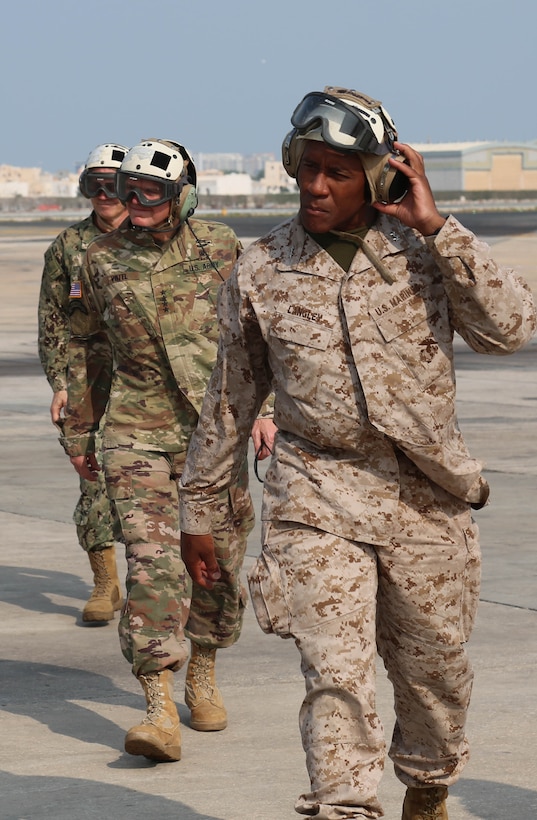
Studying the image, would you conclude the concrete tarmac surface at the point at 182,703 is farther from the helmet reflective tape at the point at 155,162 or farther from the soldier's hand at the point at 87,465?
the helmet reflective tape at the point at 155,162

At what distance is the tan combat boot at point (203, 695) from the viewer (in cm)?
659

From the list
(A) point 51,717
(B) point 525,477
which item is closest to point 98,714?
(A) point 51,717

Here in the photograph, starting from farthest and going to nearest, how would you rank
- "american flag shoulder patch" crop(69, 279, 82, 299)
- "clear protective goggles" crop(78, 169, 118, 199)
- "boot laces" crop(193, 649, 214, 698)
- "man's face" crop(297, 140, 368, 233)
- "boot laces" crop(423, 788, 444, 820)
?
"clear protective goggles" crop(78, 169, 118, 199), "american flag shoulder patch" crop(69, 279, 82, 299), "boot laces" crop(193, 649, 214, 698), "boot laces" crop(423, 788, 444, 820), "man's face" crop(297, 140, 368, 233)

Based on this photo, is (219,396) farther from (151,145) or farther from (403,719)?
(151,145)

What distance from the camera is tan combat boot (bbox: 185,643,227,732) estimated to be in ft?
21.6

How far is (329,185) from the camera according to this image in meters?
4.54

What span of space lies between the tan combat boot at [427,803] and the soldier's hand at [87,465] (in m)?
3.04

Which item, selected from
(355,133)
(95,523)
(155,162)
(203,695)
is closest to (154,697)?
(203,695)

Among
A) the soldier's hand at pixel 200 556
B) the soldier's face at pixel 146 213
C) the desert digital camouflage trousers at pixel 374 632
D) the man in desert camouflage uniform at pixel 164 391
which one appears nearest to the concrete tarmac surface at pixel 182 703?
the man in desert camouflage uniform at pixel 164 391

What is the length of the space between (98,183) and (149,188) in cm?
177

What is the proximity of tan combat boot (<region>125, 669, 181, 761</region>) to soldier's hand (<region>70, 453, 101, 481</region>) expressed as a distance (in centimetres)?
141

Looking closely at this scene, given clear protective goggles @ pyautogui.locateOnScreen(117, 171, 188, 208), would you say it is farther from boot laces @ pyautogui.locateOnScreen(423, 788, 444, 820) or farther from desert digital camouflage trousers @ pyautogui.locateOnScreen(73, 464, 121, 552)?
boot laces @ pyautogui.locateOnScreen(423, 788, 444, 820)

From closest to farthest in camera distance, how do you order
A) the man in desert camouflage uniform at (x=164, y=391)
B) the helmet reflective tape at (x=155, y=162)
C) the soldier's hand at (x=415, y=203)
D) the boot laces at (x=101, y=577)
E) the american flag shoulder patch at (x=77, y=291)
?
1. the soldier's hand at (x=415, y=203)
2. the man in desert camouflage uniform at (x=164, y=391)
3. the helmet reflective tape at (x=155, y=162)
4. the american flag shoulder patch at (x=77, y=291)
5. the boot laces at (x=101, y=577)

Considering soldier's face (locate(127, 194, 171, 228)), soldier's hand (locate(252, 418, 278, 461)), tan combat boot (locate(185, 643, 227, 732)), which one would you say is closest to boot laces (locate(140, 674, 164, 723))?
tan combat boot (locate(185, 643, 227, 732))
